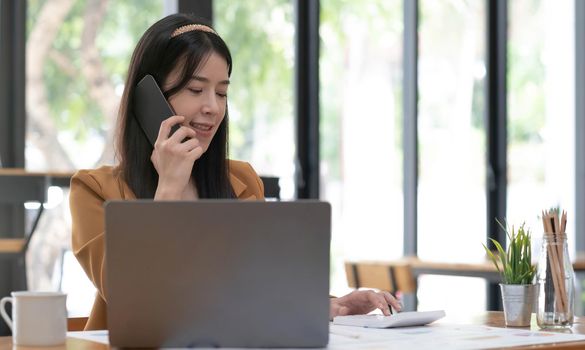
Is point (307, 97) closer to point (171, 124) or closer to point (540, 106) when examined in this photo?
point (540, 106)

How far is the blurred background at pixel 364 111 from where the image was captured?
4.76 m

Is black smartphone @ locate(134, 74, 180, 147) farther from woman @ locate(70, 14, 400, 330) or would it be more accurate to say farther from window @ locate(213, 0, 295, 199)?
window @ locate(213, 0, 295, 199)

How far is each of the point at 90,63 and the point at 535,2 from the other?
314 cm

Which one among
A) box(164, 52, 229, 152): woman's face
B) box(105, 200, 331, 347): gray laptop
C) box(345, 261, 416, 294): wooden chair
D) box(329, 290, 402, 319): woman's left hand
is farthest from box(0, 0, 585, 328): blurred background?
box(105, 200, 331, 347): gray laptop

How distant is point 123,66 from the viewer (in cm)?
488

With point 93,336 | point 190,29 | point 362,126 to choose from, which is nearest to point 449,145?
point 362,126

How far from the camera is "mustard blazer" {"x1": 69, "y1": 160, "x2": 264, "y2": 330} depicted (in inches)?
82.0

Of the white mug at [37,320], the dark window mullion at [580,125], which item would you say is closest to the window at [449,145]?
the dark window mullion at [580,125]

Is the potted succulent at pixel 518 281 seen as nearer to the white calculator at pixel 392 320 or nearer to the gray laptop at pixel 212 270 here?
the white calculator at pixel 392 320

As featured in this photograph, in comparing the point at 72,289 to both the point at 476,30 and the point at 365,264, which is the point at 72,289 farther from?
the point at 476,30

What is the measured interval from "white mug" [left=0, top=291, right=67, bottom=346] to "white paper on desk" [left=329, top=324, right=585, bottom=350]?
1.42 ft

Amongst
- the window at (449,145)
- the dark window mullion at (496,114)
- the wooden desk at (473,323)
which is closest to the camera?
the wooden desk at (473,323)

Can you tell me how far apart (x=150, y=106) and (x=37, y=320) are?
2.71ft

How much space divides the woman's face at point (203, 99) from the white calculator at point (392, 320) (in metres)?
0.61
